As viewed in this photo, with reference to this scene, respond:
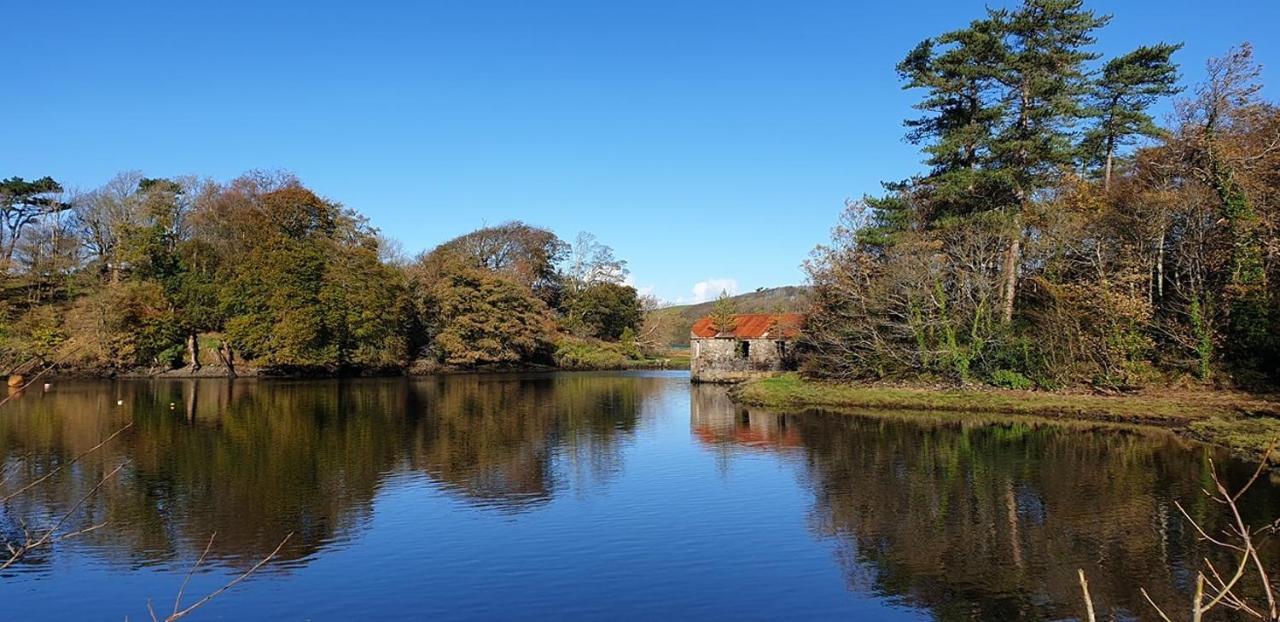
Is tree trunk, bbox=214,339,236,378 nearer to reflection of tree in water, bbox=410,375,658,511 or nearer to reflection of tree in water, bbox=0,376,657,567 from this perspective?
reflection of tree in water, bbox=0,376,657,567

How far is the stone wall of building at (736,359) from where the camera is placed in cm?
4925

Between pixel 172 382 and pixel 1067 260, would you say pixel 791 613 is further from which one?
pixel 172 382

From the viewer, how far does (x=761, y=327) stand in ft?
165

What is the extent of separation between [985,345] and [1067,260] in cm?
478

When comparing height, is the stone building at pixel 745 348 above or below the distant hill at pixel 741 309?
below

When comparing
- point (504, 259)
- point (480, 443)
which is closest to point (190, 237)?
point (504, 259)

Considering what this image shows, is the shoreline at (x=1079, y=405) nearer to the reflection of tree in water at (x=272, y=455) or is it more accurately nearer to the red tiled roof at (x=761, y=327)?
the red tiled roof at (x=761, y=327)

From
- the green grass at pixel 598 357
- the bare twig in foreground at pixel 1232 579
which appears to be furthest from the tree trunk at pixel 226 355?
the bare twig in foreground at pixel 1232 579

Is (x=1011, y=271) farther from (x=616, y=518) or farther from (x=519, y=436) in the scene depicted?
(x=616, y=518)

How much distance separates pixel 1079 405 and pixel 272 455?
86.7 ft

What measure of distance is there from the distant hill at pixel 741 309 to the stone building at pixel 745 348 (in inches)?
72.7

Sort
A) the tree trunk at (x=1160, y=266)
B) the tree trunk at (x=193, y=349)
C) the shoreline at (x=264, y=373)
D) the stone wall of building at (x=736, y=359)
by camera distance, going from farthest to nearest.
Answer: the tree trunk at (x=193, y=349), the shoreline at (x=264, y=373), the stone wall of building at (x=736, y=359), the tree trunk at (x=1160, y=266)

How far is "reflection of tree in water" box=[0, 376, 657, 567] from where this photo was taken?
15.8 meters

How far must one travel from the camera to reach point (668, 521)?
16469 millimetres
